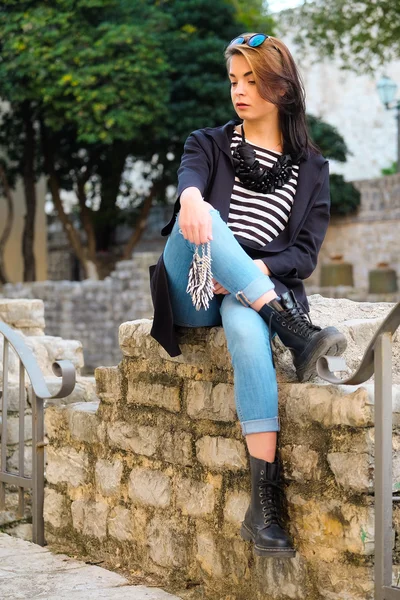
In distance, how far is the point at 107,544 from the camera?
145 inches

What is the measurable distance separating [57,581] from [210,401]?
2.93 ft

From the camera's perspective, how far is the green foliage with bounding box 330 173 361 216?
2108cm

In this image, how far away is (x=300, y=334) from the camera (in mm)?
2795

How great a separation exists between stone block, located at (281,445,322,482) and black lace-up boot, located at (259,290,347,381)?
8.7 inches

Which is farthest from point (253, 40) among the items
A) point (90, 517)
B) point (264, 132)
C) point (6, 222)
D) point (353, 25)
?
point (6, 222)

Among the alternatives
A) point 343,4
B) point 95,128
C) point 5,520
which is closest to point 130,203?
point 95,128

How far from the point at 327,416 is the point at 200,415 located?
0.65 m

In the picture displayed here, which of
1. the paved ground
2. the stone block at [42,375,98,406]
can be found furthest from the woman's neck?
the stone block at [42,375,98,406]

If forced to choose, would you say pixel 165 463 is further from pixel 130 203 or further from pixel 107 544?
pixel 130 203

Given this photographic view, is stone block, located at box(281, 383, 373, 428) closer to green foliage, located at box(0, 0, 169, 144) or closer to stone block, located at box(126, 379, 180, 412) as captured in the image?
stone block, located at box(126, 379, 180, 412)

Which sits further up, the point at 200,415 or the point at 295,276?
the point at 295,276

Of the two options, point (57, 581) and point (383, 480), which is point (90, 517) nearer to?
point (57, 581)

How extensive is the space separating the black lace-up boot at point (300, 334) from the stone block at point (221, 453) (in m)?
0.36

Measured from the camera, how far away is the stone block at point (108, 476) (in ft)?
11.9
